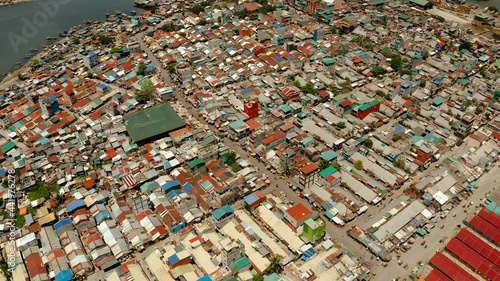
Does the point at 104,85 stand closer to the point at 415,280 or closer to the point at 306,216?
the point at 306,216

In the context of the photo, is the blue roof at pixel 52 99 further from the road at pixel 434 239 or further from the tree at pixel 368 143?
the road at pixel 434 239

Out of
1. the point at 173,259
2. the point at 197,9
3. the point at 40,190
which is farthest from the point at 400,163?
the point at 197,9

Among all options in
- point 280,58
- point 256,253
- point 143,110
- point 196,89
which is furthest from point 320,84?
point 256,253

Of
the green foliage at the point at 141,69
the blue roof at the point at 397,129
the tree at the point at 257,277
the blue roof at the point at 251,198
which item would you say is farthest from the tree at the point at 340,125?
the green foliage at the point at 141,69

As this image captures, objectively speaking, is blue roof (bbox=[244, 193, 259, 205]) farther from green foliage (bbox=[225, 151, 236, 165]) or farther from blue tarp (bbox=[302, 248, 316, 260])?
blue tarp (bbox=[302, 248, 316, 260])

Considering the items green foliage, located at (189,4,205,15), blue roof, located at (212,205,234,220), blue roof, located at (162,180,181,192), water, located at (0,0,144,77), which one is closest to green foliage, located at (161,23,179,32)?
green foliage, located at (189,4,205,15)

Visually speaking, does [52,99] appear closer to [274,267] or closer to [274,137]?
[274,137]
